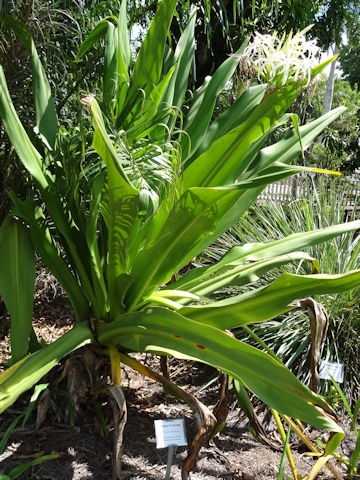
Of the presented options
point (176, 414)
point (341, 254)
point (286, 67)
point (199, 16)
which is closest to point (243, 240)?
point (341, 254)

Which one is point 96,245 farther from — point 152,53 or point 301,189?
point 301,189

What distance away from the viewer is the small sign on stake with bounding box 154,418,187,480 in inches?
56.7

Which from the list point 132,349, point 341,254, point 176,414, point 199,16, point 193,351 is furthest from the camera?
point 199,16

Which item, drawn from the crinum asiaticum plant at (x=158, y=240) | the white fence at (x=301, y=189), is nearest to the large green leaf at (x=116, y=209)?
the crinum asiaticum plant at (x=158, y=240)

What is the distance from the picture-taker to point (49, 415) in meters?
1.72

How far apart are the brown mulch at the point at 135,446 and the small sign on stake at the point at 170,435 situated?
18 centimetres

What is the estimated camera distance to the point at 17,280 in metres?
1.72

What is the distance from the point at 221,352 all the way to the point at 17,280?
790mm

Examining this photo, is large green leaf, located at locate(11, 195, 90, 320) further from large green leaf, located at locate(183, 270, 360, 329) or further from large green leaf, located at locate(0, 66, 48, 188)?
large green leaf, located at locate(183, 270, 360, 329)

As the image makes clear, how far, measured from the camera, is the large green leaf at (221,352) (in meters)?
1.29

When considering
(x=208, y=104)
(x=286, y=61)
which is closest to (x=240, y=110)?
(x=208, y=104)

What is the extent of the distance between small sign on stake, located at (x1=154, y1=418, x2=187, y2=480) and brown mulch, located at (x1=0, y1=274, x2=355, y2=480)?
18cm

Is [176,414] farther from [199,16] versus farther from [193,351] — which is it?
[199,16]

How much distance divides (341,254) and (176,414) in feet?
4.70
